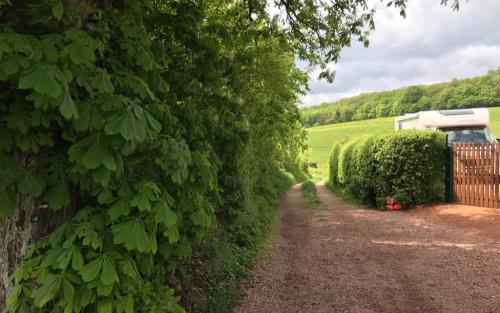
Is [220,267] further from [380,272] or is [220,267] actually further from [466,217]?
[466,217]

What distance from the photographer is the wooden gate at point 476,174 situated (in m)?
10.9

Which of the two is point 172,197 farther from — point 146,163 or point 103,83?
point 103,83

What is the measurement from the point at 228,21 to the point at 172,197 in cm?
407

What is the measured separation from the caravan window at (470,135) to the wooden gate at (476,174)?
6.99 feet

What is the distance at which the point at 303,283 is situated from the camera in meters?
6.00

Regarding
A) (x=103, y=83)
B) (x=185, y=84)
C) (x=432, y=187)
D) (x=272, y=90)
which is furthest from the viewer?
(x=432, y=187)

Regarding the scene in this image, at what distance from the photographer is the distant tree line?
124 ft

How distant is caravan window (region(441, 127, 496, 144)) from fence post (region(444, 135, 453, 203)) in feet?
5.61

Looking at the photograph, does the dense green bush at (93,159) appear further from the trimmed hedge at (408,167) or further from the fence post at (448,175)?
the fence post at (448,175)

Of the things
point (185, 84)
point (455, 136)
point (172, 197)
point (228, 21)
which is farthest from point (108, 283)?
point (455, 136)

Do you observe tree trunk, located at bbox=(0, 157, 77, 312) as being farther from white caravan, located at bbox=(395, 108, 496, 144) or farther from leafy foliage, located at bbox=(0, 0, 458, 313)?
white caravan, located at bbox=(395, 108, 496, 144)

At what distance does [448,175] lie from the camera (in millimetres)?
12258

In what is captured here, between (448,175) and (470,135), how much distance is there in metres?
2.65

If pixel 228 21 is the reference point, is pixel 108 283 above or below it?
below
